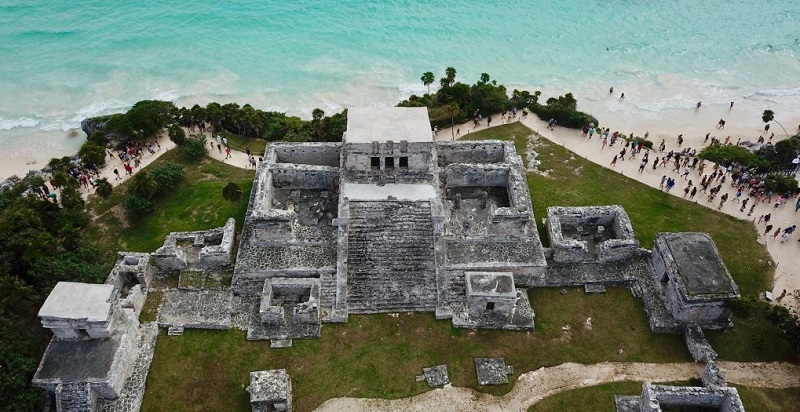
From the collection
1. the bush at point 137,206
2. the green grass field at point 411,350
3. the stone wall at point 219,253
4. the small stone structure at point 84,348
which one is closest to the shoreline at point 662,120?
the bush at point 137,206

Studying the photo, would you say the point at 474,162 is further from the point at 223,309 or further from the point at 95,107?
the point at 95,107

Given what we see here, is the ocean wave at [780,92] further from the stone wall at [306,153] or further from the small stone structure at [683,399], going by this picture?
the stone wall at [306,153]

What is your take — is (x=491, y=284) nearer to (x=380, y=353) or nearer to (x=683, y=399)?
(x=380, y=353)

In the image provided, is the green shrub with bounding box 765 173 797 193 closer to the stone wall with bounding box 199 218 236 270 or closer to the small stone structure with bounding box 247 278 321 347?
the small stone structure with bounding box 247 278 321 347

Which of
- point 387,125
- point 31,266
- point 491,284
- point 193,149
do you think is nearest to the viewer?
point 491,284

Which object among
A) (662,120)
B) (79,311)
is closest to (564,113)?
(662,120)

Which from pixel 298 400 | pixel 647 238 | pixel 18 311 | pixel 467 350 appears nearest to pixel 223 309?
pixel 298 400
